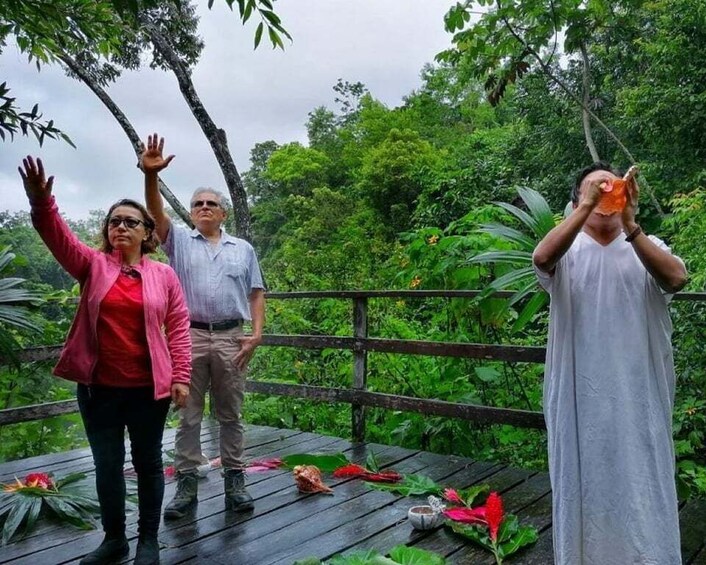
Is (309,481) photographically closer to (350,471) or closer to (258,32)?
(350,471)

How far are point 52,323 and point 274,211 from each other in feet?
56.9

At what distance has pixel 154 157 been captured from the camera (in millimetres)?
2150

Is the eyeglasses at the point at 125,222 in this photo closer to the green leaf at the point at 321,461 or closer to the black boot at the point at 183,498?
the black boot at the point at 183,498

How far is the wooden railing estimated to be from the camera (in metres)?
2.86

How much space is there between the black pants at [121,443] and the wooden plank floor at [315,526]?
20 centimetres

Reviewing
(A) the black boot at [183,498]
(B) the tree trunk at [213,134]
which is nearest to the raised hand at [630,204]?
(A) the black boot at [183,498]

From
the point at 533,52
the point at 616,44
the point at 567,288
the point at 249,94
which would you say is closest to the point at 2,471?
the point at 567,288

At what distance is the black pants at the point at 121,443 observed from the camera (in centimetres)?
195

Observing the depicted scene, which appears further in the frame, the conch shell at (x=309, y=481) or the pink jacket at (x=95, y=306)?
the conch shell at (x=309, y=481)

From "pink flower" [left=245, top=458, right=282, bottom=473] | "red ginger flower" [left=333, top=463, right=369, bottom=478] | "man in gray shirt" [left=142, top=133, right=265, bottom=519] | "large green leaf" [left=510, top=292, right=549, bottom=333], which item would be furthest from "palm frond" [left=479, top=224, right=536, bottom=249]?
"pink flower" [left=245, top=458, right=282, bottom=473]

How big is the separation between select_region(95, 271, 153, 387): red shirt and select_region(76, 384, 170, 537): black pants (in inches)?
1.8

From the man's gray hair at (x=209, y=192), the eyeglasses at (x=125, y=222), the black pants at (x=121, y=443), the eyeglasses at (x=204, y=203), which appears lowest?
the black pants at (x=121, y=443)

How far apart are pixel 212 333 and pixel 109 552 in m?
0.94

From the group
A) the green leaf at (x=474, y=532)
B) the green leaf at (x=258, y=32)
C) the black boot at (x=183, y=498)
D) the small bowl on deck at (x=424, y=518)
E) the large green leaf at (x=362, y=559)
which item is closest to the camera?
the green leaf at (x=258, y=32)
